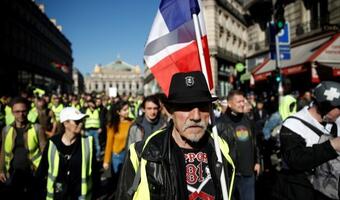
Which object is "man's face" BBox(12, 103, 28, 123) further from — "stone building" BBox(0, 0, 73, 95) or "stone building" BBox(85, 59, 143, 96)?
"stone building" BBox(85, 59, 143, 96)

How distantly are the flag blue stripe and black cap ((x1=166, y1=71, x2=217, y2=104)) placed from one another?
611mm

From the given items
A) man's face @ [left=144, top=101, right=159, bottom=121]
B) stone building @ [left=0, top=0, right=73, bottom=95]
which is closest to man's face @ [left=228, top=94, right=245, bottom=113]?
man's face @ [left=144, top=101, right=159, bottom=121]

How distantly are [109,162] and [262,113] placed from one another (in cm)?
559

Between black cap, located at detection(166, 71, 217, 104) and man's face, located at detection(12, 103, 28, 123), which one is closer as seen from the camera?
black cap, located at detection(166, 71, 217, 104)

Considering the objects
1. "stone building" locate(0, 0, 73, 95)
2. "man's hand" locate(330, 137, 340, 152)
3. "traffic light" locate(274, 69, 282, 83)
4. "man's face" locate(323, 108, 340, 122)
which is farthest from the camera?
"stone building" locate(0, 0, 73, 95)

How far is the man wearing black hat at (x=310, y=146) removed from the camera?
2.57 m

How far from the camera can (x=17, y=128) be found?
4.36 meters

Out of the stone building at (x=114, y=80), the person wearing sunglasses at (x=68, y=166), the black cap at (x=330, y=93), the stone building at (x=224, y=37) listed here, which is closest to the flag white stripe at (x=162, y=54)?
the black cap at (x=330, y=93)

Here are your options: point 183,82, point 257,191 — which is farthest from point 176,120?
point 257,191

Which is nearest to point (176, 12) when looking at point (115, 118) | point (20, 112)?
point (20, 112)

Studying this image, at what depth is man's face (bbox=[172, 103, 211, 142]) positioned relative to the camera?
2148mm

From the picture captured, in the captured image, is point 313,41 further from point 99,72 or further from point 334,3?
point 99,72

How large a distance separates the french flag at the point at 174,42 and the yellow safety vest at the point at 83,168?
1.60 meters

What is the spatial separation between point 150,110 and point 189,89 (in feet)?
8.89
